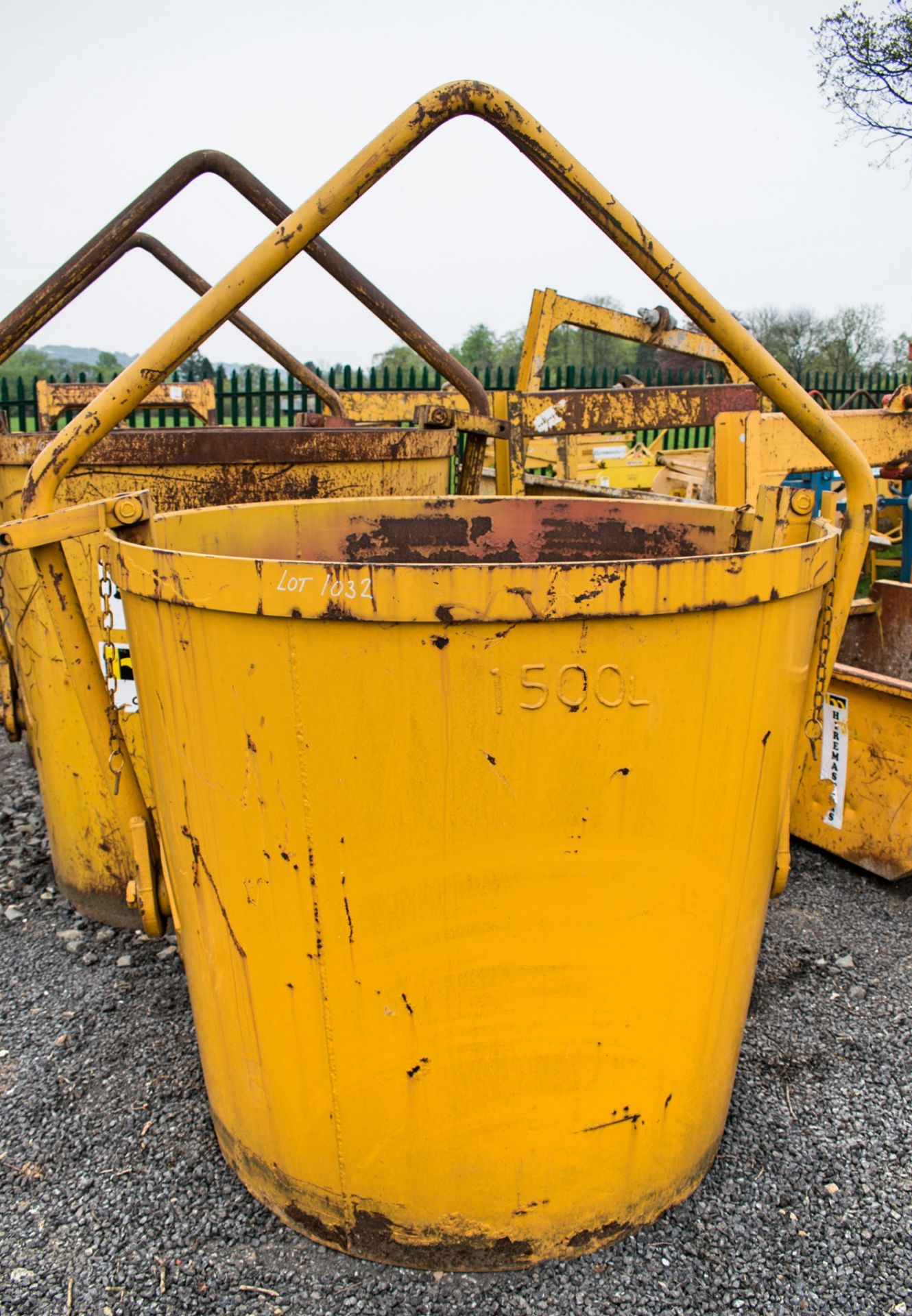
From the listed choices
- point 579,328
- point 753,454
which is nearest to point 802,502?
point 753,454

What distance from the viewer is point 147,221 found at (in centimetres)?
243

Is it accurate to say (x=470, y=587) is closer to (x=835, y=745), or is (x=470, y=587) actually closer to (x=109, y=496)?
(x=109, y=496)

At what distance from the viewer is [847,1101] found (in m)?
2.01

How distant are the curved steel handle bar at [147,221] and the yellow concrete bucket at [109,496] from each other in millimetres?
321

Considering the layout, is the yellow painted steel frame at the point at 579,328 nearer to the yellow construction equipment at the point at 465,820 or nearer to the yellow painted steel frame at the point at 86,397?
the yellow painted steel frame at the point at 86,397

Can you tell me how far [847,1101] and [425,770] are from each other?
4.68 ft

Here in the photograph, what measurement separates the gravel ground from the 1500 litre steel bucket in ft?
0.26

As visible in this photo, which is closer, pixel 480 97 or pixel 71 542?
Answer: pixel 480 97

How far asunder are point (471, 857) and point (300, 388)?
14046 millimetres

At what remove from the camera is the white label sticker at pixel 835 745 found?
2.89 meters

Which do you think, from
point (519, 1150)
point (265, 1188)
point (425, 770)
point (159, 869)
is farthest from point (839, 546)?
point (265, 1188)

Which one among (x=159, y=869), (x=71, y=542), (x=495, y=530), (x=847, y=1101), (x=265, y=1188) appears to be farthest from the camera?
(x=71, y=542)

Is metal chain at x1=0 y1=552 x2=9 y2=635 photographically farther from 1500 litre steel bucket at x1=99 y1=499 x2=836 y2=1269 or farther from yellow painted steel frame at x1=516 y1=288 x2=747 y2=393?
yellow painted steel frame at x1=516 y1=288 x2=747 y2=393

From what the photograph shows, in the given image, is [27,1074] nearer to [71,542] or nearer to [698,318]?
[71,542]
